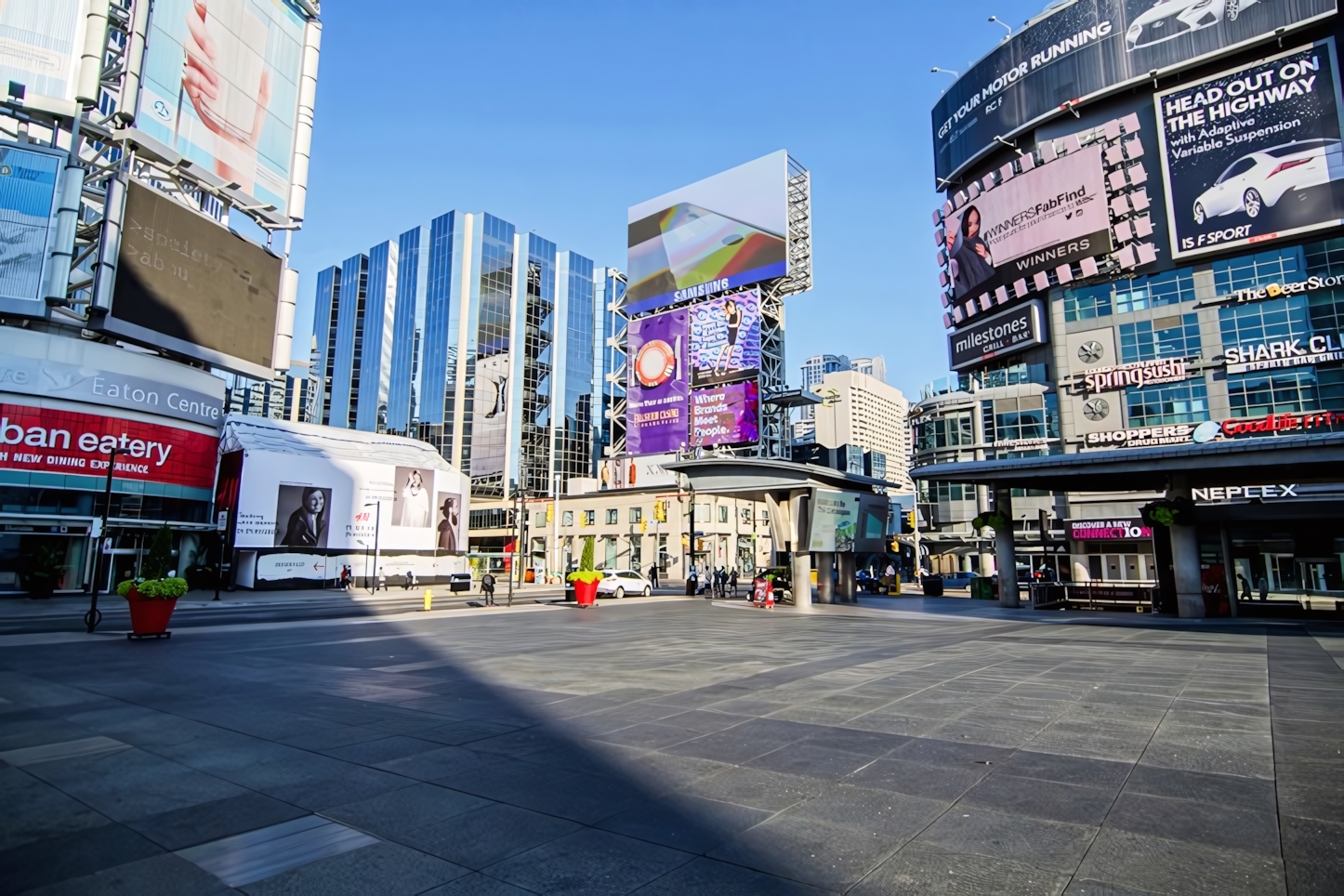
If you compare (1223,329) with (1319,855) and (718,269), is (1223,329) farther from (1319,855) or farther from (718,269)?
(1319,855)

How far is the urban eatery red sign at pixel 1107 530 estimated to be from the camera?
48938 millimetres

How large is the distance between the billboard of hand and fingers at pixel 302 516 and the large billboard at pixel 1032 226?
51.4 metres

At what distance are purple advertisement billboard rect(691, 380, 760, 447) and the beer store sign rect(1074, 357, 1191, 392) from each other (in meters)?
24.4

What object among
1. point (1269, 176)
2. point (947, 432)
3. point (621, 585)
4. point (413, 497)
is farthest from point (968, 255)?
point (413, 497)

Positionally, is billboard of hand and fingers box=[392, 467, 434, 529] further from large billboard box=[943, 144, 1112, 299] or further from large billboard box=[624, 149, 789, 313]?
large billboard box=[943, 144, 1112, 299]

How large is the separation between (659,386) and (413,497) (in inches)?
1006

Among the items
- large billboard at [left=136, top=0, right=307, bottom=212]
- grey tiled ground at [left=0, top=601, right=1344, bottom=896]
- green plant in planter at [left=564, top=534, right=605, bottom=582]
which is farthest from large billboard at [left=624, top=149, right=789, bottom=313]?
grey tiled ground at [left=0, top=601, right=1344, bottom=896]

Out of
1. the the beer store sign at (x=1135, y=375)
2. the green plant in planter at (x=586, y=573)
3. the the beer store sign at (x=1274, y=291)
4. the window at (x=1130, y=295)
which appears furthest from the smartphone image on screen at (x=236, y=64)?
the the beer store sign at (x=1274, y=291)

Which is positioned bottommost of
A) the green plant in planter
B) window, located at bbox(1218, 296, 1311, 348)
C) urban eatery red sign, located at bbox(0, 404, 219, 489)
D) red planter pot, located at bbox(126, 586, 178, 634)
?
red planter pot, located at bbox(126, 586, 178, 634)

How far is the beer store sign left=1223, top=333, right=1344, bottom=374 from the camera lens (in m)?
41.8

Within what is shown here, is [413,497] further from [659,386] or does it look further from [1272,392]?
[1272,392]

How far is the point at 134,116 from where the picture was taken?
133ft

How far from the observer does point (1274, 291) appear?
43.9m

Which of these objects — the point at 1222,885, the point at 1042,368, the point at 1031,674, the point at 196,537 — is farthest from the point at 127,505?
the point at 1042,368
